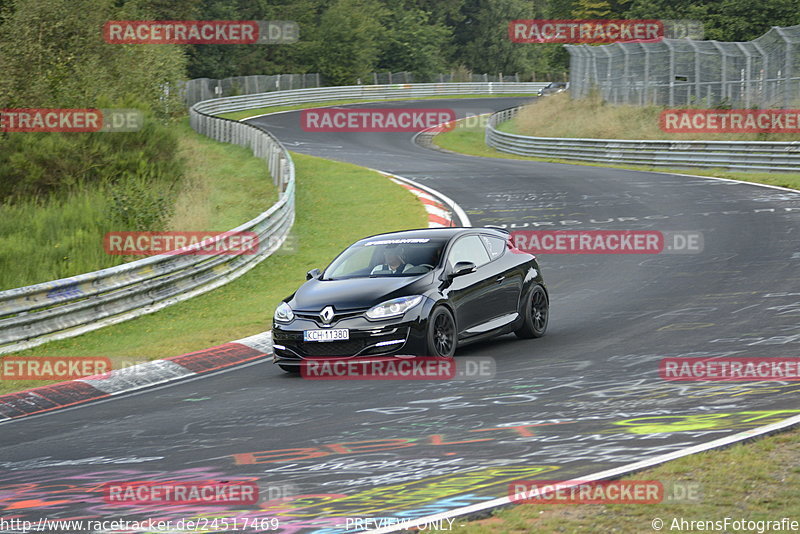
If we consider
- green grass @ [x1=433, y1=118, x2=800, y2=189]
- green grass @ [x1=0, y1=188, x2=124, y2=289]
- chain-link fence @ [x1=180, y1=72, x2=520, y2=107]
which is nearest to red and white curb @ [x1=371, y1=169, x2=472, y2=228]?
green grass @ [x1=0, y1=188, x2=124, y2=289]

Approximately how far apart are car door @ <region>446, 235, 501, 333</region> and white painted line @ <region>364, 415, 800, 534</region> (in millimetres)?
4827

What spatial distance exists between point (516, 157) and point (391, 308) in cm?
3365

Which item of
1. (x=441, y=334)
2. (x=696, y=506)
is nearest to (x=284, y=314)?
(x=441, y=334)

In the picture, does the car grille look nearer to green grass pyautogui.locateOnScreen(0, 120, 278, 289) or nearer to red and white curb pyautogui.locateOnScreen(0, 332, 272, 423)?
red and white curb pyautogui.locateOnScreen(0, 332, 272, 423)

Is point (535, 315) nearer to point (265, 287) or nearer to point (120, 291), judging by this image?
point (120, 291)

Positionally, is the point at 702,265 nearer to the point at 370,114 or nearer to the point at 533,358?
the point at 533,358

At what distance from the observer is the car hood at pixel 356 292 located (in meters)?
11.4

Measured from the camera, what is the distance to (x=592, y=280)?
55.7 feet

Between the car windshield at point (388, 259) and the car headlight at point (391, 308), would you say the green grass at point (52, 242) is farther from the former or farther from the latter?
the car headlight at point (391, 308)

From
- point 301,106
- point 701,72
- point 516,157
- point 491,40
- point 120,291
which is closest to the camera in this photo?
Answer: point 120,291

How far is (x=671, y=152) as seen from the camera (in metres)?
34.5

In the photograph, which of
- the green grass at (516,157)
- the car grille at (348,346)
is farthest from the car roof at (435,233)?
the green grass at (516,157)

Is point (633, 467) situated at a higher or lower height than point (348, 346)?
higher

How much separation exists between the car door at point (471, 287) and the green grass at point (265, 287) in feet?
11.0
